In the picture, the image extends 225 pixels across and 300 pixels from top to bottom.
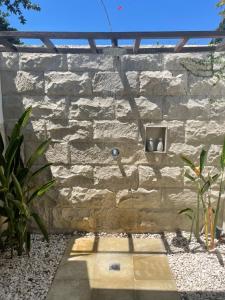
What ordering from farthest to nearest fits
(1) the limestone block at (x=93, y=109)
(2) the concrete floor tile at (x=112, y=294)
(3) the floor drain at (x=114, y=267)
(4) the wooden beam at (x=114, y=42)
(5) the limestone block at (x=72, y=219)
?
1. (5) the limestone block at (x=72, y=219)
2. (1) the limestone block at (x=93, y=109)
3. (4) the wooden beam at (x=114, y=42)
4. (3) the floor drain at (x=114, y=267)
5. (2) the concrete floor tile at (x=112, y=294)

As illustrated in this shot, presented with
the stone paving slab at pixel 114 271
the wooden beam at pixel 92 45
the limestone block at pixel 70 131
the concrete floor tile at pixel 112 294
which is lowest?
the stone paving slab at pixel 114 271

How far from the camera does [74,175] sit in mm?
2770

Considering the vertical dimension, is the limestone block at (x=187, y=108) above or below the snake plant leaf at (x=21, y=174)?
above

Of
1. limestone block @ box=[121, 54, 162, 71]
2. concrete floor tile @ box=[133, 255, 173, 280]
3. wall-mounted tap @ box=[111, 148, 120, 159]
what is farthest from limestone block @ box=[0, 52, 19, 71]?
concrete floor tile @ box=[133, 255, 173, 280]

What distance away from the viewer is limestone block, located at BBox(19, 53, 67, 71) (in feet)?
8.53

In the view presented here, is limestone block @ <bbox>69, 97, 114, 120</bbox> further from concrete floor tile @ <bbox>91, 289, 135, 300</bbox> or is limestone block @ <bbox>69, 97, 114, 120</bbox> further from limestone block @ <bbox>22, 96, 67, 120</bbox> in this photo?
concrete floor tile @ <bbox>91, 289, 135, 300</bbox>

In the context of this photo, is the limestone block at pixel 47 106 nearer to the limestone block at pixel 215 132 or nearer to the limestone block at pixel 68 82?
the limestone block at pixel 68 82

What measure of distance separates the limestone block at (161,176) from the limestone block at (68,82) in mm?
1069

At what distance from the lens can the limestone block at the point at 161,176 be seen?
272 centimetres

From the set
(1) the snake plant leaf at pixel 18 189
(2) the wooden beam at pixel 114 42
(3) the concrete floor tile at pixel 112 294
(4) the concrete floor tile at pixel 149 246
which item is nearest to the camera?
(3) the concrete floor tile at pixel 112 294

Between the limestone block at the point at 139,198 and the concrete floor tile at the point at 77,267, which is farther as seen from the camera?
the limestone block at the point at 139,198

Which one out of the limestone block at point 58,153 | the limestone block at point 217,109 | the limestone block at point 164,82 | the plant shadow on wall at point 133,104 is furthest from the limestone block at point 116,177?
the limestone block at point 217,109

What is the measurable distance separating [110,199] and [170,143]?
927mm

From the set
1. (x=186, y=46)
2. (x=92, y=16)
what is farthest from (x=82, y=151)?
(x=92, y=16)
